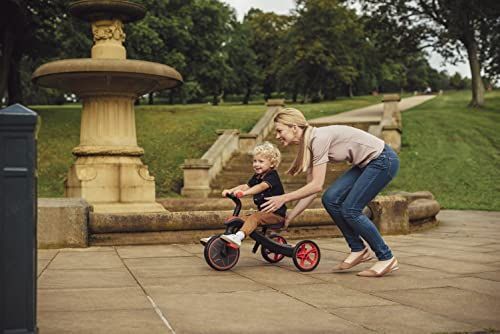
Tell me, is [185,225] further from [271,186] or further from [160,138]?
[160,138]

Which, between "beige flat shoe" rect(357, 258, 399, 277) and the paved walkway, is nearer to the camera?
the paved walkway

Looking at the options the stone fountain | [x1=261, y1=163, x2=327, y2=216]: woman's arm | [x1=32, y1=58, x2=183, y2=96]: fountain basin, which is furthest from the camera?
the stone fountain

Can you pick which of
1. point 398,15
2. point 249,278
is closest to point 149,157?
point 249,278

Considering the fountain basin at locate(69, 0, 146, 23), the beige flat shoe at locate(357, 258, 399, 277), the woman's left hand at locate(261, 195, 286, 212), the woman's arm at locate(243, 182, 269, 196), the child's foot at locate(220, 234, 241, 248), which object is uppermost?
the fountain basin at locate(69, 0, 146, 23)

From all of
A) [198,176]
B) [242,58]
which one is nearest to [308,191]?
[198,176]

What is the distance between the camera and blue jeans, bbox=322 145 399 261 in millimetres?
5355

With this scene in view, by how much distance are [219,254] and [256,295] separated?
128 centimetres

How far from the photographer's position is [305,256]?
5.70 m

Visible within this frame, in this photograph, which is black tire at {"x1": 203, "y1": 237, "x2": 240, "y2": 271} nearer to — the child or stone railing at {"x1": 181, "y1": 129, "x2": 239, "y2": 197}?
the child

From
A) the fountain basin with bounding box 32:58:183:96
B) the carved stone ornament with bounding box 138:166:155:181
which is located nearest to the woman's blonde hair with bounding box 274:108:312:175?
the fountain basin with bounding box 32:58:183:96

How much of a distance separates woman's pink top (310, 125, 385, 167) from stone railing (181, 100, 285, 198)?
12028mm

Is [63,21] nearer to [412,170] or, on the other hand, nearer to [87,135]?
[412,170]

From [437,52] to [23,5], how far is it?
22.9m

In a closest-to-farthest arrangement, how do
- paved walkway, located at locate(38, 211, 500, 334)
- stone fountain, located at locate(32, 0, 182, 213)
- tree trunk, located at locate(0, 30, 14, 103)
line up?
paved walkway, located at locate(38, 211, 500, 334)
stone fountain, located at locate(32, 0, 182, 213)
tree trunk, located at locate(0, 30, 14, 103)
